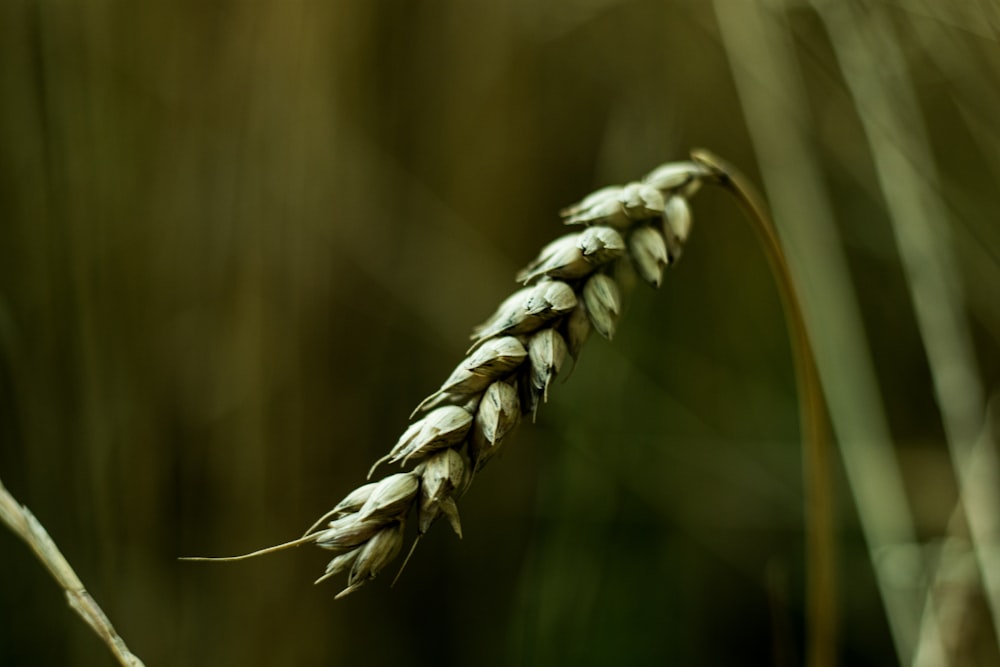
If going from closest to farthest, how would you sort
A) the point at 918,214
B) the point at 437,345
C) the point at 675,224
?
the point at 675,224, the point at 918,214, the point at 437,345

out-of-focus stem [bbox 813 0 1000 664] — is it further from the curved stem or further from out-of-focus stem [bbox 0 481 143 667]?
out-of-focus stem [bbox 0 481 143 667]

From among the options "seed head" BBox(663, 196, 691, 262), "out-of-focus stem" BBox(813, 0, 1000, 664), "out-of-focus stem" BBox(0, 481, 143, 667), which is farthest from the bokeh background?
"out-of-focus stem" BBox(0, 481, 143, 667)

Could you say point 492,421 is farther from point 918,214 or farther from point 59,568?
point 918,214

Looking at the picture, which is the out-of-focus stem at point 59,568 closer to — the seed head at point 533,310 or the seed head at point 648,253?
the seed head at point 533,310

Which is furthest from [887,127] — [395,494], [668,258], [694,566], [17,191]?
[17,191]

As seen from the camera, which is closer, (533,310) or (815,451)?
(533,310)

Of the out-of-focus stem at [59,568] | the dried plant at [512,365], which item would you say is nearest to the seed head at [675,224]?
the dried plant at [512,365]

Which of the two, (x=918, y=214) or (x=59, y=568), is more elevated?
(x=918, y=214)

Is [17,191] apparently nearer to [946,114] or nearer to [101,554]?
[101,554]

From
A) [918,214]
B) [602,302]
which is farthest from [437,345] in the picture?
[602,302]
